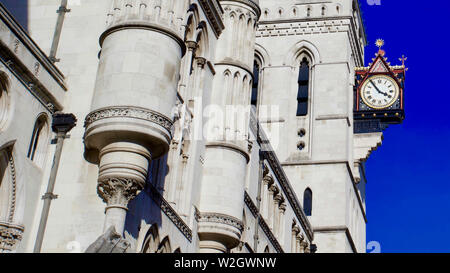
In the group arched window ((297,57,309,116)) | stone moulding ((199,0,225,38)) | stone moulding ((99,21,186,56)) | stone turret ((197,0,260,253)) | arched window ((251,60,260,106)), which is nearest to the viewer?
stone moulding ((99,21,186,56))

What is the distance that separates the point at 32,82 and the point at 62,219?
12.4 ft

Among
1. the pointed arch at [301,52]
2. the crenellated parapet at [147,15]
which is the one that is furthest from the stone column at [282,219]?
the crenellated parapet at [147,15]

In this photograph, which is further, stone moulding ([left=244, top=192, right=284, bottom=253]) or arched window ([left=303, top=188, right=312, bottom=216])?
arched window ([left=303, top=188, right=312, bottom=216])

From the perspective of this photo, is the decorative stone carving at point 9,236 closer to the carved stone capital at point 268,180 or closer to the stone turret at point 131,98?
the stone turret at point 131,98

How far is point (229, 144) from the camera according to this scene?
97.8ft

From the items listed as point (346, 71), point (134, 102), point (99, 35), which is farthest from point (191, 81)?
point (346, 71)

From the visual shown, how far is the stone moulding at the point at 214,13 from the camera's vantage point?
3000cm

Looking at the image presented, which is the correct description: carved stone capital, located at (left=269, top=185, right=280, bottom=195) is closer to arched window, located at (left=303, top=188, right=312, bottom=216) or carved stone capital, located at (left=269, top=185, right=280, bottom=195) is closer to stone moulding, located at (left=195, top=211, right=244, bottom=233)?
arched window, located at (left=303, top=188, right=312, bottom=216)

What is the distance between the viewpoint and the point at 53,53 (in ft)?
81.6

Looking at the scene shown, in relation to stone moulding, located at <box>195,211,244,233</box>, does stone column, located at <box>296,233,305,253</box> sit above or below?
above

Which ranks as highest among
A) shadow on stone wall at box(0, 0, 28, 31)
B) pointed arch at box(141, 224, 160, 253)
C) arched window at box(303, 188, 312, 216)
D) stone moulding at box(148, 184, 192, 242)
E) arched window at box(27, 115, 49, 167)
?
arched window at box(303, 188, 312, 216)

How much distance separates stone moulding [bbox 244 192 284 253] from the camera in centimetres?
3541

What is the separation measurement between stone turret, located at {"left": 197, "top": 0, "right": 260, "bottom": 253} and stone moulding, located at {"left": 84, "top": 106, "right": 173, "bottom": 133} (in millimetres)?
6786

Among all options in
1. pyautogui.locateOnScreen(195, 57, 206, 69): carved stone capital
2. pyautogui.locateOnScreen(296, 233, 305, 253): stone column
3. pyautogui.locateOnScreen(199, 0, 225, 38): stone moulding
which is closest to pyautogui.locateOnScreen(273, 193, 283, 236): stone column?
pyautogui.locateOnScreen(296, 233, 305, 253): stone column
